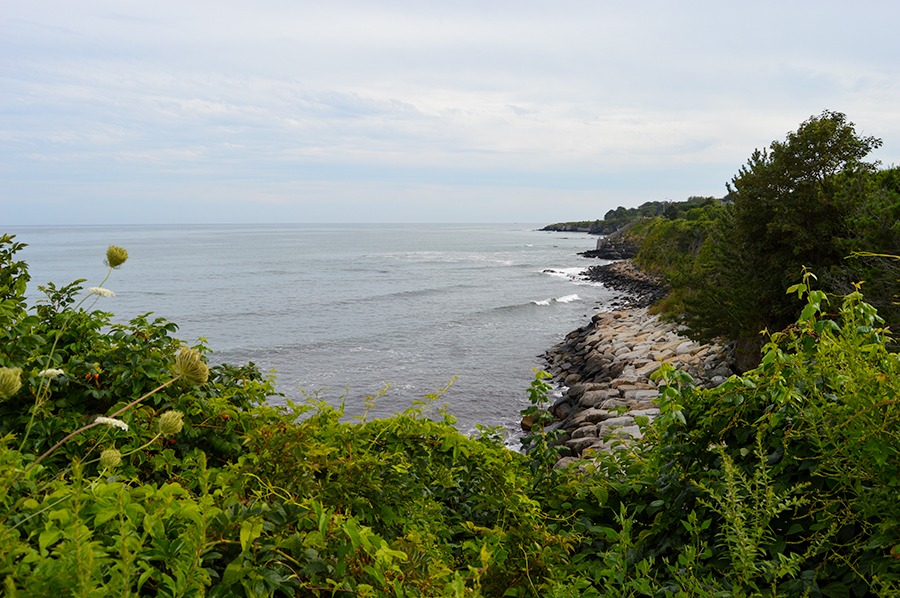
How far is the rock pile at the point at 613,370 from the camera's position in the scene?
40.9 ft

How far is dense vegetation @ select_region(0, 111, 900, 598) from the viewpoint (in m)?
1.49

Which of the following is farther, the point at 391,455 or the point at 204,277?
the point at 204,277

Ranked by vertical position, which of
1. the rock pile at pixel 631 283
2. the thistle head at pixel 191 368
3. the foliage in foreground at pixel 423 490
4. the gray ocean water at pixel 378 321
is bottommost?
the gray ocean water at pixel 378 321

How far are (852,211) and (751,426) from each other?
45.3ft

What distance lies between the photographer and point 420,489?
2.72m

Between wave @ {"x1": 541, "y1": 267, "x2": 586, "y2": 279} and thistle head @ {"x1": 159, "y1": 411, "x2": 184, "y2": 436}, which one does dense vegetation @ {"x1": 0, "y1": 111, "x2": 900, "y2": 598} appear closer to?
thistle head @ {"x1": 159, "y1": 411, "x2": 184, "y2": 436}

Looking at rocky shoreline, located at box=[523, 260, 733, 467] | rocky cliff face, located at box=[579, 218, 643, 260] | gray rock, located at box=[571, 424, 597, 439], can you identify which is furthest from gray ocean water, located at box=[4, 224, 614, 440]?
rocky cliff face, located at box=[579, 218, 643, 260]

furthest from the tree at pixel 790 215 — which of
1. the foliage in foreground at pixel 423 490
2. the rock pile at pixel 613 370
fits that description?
the foliage in foreground at pixel 423 490

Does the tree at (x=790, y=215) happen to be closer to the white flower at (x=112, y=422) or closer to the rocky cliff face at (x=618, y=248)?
the white flower at (x=112, y=422)

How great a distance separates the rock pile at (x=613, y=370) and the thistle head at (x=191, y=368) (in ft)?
27.9

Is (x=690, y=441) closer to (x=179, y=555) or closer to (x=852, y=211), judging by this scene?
(x=179, y=555)

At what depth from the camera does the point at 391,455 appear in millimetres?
2799

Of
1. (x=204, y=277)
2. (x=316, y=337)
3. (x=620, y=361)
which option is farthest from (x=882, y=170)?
(x=204, y=277)

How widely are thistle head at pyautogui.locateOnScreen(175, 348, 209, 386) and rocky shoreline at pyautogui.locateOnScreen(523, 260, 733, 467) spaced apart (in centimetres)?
728
